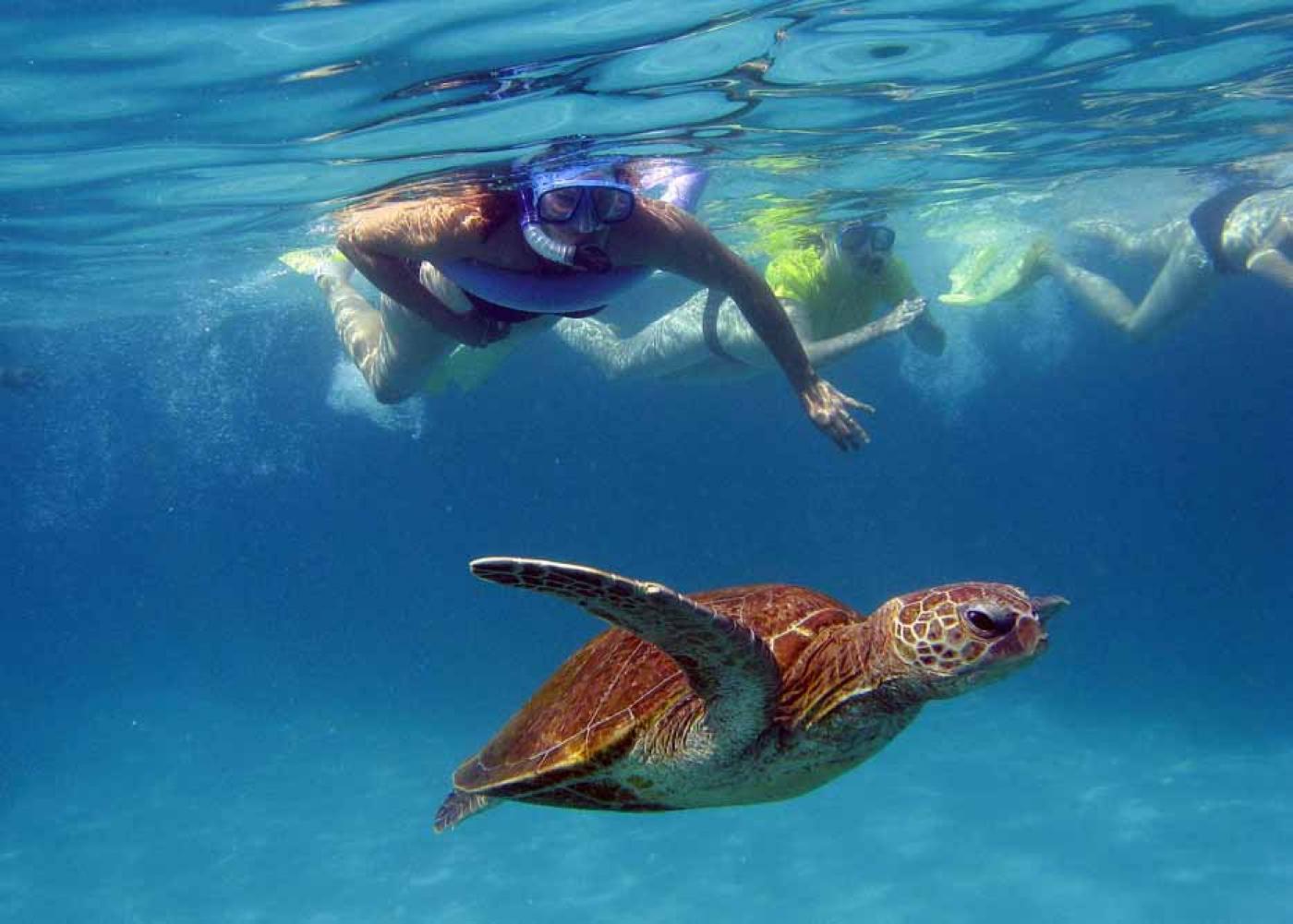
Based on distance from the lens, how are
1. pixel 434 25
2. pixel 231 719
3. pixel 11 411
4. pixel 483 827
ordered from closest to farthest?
pixel 434 25, pixel 483 827, pixel 231 719, pixel 11 411

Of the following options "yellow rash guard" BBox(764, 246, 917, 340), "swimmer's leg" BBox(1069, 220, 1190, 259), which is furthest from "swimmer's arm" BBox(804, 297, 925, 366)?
"swimmer's leg" BBox(1069, 220, 1190, 259)

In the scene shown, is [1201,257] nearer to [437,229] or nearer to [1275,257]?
[1275,257]

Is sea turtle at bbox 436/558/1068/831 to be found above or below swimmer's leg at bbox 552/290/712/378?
below

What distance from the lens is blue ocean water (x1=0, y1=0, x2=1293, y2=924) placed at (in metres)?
7.39

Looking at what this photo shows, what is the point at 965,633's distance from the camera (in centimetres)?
273

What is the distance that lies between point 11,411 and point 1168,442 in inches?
1214

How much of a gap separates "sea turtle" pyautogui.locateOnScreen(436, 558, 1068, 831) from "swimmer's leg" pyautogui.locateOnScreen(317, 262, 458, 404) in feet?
16.6

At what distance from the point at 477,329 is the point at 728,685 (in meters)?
3.94

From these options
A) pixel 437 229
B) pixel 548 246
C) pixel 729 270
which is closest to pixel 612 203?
pixel 548 246

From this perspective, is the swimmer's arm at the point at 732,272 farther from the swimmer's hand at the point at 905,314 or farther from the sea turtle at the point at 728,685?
the swimmer's hand at the point at 905,314

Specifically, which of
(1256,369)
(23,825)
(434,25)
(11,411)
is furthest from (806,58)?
(11,411)

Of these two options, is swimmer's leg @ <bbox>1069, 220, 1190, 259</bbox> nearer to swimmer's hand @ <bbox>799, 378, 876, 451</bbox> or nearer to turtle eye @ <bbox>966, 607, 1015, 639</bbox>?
swimmer's hand @ <bbox>799, 378, 876, 451</bbox>

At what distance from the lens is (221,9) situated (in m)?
5.47

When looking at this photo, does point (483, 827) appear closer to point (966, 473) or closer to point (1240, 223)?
point (966, 473)
